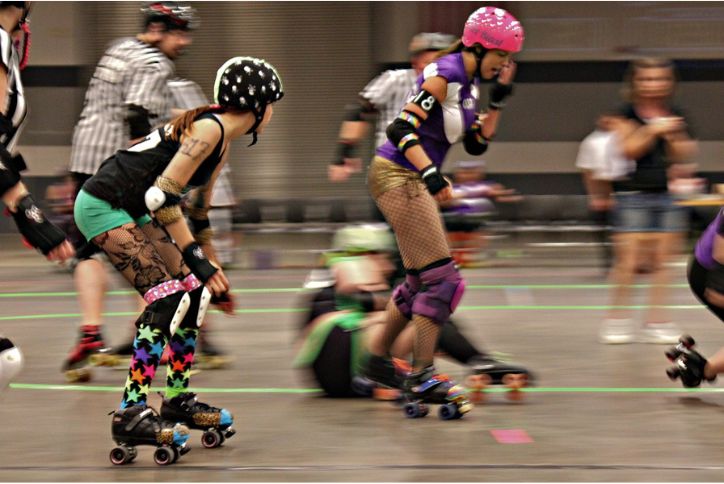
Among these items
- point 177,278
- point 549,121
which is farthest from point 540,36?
point 177,278

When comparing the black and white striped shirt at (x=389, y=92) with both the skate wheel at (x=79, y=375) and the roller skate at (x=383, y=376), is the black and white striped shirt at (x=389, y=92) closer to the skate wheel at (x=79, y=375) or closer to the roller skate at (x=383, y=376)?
the roller skate at (x=383, y=376)

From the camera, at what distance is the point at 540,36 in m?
14.3

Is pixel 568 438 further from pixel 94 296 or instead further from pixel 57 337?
pixel 57 337

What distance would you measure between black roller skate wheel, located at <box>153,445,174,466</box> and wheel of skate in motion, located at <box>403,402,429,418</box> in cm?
119

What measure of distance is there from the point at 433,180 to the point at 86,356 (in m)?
2.10

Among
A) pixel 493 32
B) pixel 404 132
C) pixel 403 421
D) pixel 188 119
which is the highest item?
pixel 493 32

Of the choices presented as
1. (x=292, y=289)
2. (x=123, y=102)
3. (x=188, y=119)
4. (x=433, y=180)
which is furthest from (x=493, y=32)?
(x=292, y=289)

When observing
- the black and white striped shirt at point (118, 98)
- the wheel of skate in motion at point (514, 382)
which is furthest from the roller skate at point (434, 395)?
the black and white striped shirt at point (118, 98)

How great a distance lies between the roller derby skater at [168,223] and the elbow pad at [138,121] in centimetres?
130

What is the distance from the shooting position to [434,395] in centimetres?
532

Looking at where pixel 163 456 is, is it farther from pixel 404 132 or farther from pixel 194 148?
pixel 404 132

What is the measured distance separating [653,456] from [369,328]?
1.57m

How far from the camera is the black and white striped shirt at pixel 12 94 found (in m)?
4.36

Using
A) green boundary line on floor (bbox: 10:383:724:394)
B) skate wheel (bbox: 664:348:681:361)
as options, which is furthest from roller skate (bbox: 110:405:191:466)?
skate wheel (bbox: 664:348:681:361)
